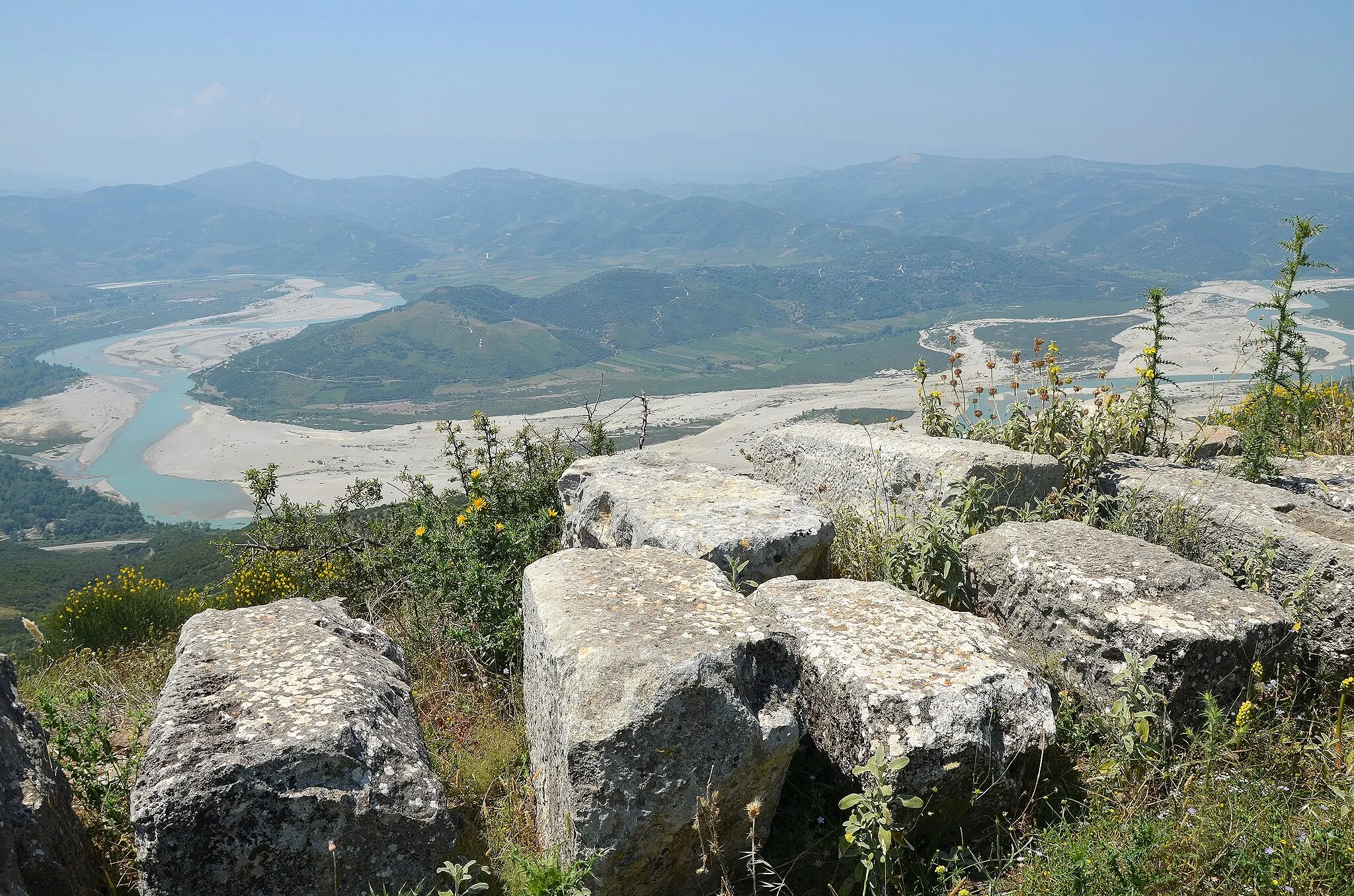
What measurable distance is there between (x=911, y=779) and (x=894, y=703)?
0.32 meters

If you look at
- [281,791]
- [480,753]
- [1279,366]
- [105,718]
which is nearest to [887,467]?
[1279,366]

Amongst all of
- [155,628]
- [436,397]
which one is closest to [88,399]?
[436,397]

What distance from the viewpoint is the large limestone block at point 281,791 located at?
3.26 metres

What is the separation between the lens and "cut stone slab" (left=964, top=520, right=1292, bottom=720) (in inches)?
158

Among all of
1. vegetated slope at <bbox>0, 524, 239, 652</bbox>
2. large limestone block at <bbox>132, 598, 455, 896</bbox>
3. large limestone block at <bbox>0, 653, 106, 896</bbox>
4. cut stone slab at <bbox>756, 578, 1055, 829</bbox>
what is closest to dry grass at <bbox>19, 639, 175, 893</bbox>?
large limestone block at <bbox>0, 653, 106, 896</bbox>

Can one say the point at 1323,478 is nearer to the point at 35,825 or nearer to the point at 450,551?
the point at 450,551

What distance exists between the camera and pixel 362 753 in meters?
3.57

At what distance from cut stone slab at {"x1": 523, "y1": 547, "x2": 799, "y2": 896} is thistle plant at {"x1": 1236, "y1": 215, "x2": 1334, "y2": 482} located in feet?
15.7

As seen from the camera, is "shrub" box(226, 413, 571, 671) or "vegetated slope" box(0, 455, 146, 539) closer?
"shrub" box(226, 413, 571, 671)

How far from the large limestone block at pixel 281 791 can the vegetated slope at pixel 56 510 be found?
102 m

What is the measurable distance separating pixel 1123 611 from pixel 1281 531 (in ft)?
5.42

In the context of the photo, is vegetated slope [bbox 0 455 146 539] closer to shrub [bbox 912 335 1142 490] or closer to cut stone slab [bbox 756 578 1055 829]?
shrub [bbox 912 335 1142 490]

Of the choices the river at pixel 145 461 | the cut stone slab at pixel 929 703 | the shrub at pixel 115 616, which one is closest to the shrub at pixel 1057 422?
the cut stone slab at pixel 929 703

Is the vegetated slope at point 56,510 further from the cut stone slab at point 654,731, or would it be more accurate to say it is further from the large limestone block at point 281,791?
the cut stone slab at point 654,731
